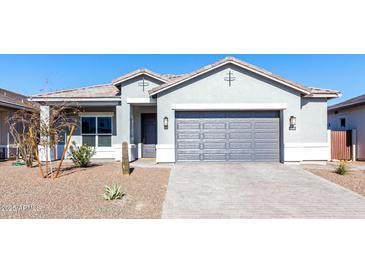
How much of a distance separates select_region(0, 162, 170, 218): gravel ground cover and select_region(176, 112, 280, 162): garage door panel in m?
2.70

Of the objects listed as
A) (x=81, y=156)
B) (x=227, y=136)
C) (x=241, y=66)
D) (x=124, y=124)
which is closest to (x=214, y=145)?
(x=227, y=136)

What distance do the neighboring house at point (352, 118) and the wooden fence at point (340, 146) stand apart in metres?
0.58

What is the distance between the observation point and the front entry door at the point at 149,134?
12977 mm

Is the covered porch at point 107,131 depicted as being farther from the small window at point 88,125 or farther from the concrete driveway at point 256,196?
the concrete driveway at point 256,196

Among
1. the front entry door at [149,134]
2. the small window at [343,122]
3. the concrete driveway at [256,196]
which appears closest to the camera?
the concrete driveway at [256,196]

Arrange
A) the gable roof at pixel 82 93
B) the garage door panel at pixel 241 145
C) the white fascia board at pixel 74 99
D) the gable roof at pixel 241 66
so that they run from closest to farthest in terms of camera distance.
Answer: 1. the gable roof at pixel 241 66
2. the garage door panel at pixel 241 145
3. the white fascia board at pixel 74 99
4. the gable roof at pixel 82 93

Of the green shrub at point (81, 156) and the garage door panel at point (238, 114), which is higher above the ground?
the garage door panel at point (238, 114)

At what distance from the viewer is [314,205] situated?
17.3 ft

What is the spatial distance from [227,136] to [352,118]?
9.84 metres

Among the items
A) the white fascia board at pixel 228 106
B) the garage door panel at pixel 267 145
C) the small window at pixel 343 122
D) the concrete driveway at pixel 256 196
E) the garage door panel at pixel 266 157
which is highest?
the white fascia board at pixel 228 106

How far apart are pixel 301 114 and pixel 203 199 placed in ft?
27.9

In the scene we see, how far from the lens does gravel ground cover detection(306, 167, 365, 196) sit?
265 inches

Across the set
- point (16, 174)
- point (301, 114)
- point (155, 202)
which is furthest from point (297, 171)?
point (16, 174)

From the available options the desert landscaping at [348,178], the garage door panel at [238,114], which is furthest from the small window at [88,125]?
the desert landscaping at [348,178]
